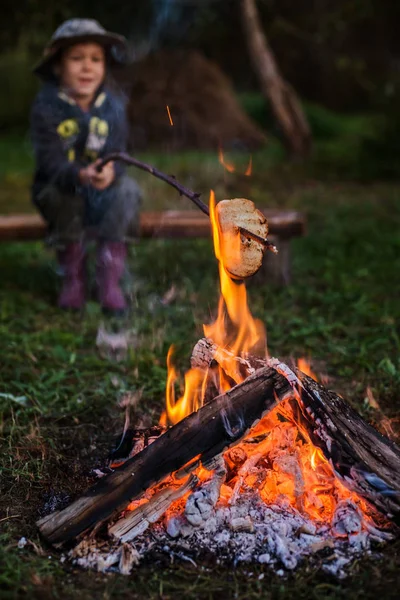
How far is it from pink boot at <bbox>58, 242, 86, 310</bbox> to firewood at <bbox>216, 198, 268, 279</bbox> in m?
2.69

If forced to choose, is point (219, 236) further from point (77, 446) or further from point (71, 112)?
point (71, 112)

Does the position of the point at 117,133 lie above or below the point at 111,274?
above

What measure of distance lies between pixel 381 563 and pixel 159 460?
755 millimetres

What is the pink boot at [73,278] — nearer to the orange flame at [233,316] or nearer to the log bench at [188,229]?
the log bench at [188,229]

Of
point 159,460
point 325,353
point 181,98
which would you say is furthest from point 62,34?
point 181,98

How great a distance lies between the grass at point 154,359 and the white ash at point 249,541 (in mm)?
52

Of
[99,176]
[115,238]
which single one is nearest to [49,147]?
[99,176]

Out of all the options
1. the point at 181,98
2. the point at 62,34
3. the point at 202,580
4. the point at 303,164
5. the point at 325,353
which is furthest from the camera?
the point at 181,98

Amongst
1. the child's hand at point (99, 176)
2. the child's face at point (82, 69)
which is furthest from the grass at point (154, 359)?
the child's face at point (82, 69)

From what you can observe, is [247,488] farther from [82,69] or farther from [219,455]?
[82,69]

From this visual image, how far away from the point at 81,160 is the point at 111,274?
769 millimetres

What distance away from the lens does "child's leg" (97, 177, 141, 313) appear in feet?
16.8

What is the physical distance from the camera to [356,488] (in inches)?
98.9

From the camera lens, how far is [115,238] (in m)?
5.17
